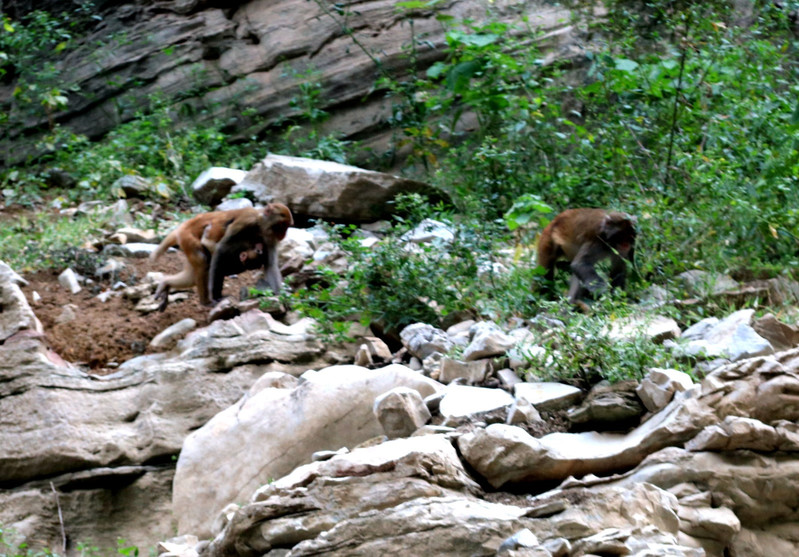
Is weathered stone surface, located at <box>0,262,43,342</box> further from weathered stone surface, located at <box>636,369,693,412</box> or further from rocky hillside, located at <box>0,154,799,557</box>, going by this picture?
weathered stone surface, located at <box>636,369,693,412</box>

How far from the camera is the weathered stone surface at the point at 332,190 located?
1053 cm

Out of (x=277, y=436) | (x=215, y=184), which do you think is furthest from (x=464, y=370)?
(x=215, y=184)

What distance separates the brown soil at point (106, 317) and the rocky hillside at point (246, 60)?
403 cm

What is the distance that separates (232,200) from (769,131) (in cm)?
564

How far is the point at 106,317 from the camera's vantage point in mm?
8469

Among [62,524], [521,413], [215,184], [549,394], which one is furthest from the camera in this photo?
[215,184]

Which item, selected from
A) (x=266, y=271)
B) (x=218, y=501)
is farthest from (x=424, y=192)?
(x=218, y=501)

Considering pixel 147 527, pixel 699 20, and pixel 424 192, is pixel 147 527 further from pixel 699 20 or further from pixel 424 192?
pixel 699 20

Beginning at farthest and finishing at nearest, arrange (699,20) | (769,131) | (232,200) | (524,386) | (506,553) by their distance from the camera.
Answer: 1. (232,200)
2. (699,20)
3. (769,131)
4. (524,386)
5. (506,553)

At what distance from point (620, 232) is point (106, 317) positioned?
4529mm

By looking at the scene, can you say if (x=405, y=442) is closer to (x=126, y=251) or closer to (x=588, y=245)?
(x=588, y=245)

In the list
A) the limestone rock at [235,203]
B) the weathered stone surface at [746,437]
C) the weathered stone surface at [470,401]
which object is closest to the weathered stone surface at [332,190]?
the limestone rock at [235,203]

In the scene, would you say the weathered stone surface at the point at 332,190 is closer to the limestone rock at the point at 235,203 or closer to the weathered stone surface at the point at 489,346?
the limestone rock at the point at 235,203

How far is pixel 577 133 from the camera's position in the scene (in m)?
10.0
